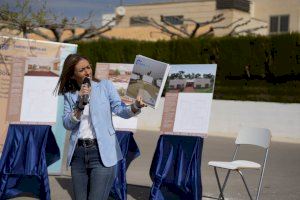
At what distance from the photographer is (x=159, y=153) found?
616cm

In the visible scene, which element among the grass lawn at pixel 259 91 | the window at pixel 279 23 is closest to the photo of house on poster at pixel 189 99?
the grass lawn at pixel 259 91

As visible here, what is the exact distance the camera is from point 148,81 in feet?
14.1

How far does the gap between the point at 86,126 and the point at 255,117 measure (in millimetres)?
12606

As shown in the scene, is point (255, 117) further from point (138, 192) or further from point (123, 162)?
point (123, 162)

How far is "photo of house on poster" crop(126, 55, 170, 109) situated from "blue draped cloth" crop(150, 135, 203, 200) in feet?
5.46

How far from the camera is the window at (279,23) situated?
99.2 feet

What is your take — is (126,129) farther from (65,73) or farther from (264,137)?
(65,73)

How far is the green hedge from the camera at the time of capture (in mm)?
15602

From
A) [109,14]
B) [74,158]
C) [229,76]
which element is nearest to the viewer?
[74,158]

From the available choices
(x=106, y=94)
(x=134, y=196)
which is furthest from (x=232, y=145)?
(x=106, y=94)

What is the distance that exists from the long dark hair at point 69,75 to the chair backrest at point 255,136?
2831mm

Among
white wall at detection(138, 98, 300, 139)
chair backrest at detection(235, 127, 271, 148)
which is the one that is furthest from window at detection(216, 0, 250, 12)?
chair backrest at detection(235, 127, 271, 148)

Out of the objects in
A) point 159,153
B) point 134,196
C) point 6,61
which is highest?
point 6,61

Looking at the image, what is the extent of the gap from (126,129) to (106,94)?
125 inches
